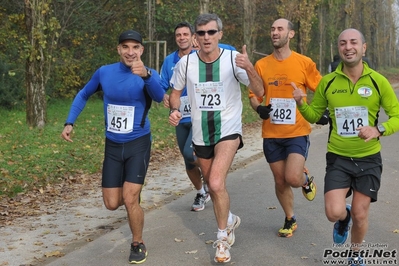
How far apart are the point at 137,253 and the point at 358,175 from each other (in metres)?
2.20

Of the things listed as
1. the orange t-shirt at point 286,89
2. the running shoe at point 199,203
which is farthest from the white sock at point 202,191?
the orange t-shirt at point 286,89

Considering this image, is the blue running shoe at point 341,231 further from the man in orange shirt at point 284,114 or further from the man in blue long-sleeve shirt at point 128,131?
the man in blue long-sleeve shirt at point 128,131

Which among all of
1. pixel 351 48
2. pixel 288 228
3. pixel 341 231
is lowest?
pixel 288 228

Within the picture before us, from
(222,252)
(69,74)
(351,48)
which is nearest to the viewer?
(351,48)

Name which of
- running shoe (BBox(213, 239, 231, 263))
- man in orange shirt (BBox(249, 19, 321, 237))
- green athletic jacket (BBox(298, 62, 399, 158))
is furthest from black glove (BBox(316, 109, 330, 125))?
running shoe (BBox(213, 239, 231, 263))

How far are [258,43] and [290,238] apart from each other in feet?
126

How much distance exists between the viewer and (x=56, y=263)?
6348 mm

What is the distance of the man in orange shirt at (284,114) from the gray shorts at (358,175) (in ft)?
3.96

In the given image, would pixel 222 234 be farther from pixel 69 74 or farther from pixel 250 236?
pixel 69 74

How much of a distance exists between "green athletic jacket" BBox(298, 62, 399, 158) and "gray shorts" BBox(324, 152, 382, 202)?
0.06 meters

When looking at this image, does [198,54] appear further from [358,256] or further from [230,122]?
[358,256]

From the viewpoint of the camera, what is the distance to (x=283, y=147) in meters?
7.07

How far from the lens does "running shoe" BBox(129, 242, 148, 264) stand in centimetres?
625

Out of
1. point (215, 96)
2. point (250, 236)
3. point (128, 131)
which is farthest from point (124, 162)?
point (250, 236)
